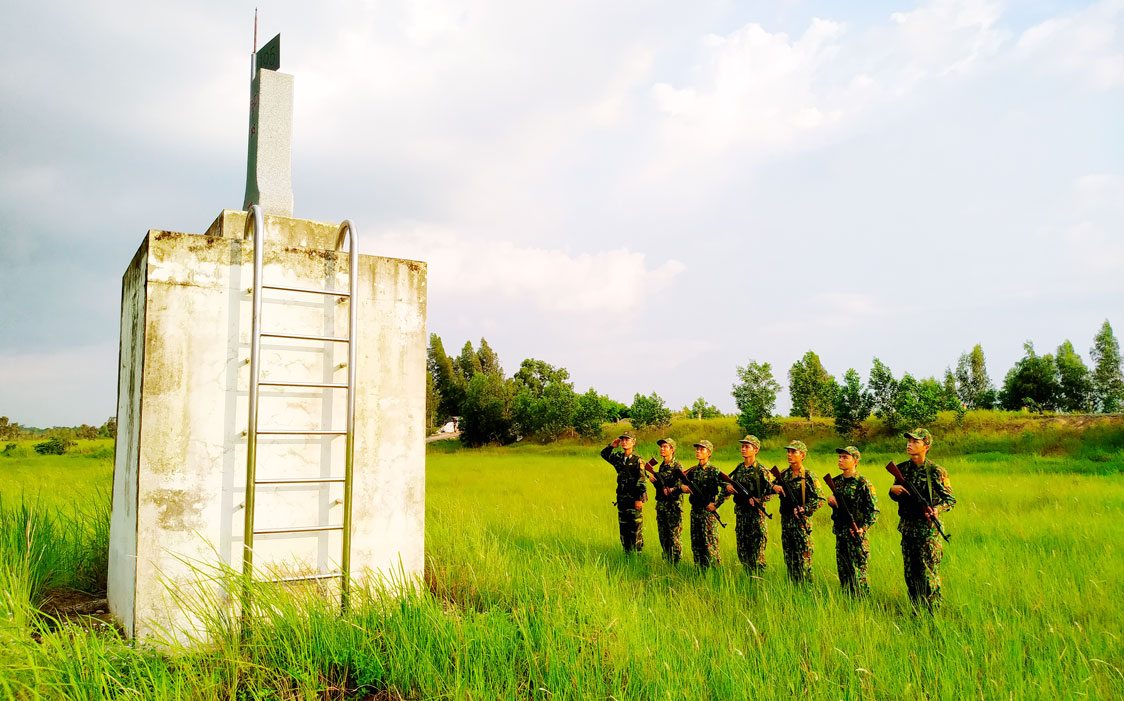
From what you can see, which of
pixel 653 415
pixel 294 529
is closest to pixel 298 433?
pixel 294 529

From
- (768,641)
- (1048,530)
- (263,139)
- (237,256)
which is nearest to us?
(768,641)

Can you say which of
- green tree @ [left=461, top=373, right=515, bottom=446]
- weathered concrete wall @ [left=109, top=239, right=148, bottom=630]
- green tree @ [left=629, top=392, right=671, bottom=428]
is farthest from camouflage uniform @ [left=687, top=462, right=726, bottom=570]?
green tree @ [left=461, top=373, right=515, bottom=446]

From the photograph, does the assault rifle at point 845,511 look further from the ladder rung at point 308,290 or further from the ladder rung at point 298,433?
the ladder rung at point 308,290

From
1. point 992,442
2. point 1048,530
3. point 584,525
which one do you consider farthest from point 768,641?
point 992,442

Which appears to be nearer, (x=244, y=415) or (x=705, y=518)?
(x=244, y=415)

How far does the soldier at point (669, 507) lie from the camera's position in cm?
871

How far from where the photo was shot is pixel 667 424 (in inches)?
1366

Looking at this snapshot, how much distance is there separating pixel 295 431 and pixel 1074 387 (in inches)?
1854

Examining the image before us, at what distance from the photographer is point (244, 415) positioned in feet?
17.8

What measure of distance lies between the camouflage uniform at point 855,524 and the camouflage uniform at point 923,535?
34cm

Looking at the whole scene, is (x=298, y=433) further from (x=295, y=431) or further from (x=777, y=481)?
(x=777, y=481)

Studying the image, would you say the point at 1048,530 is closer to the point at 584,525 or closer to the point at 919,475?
the point at 919,475

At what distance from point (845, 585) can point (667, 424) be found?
91.0 feet

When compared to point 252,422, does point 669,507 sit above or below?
below
